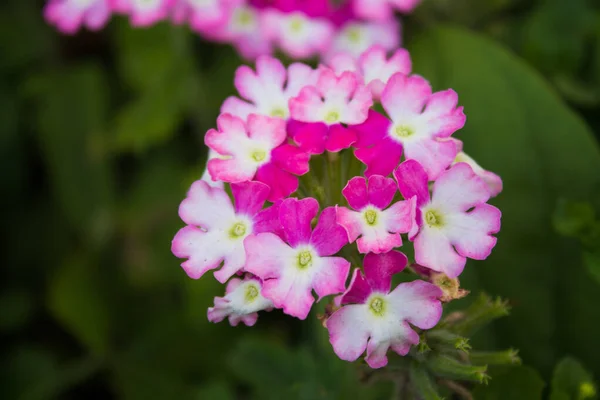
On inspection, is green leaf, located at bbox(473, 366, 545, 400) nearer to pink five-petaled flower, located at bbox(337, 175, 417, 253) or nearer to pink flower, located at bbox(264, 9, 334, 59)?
pink five-petaled flower, located at bbox(337, 175, 417, 253)

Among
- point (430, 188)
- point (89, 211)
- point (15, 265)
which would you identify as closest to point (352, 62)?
point (430, 188)

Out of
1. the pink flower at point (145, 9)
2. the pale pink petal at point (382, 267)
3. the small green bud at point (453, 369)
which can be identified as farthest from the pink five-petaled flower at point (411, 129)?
the pink flower at point (145, 9)

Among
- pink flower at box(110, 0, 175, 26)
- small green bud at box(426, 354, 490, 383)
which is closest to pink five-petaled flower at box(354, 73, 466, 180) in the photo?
small green bud at box(426, 354, 490, 383)

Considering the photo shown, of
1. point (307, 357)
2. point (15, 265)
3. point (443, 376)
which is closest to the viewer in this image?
point (443, 376)

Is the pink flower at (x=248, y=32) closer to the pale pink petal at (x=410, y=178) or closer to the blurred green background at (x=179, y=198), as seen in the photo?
the blurred green background at (x=179, y=198)

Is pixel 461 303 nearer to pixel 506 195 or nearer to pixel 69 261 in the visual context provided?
pixel 506 195

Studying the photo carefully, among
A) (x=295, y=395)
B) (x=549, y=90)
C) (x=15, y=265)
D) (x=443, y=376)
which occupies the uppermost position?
(x=549, y=90)

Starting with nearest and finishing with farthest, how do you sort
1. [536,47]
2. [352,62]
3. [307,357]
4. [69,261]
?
[352,62] < [307,357] < [536,47] < [69,261]
